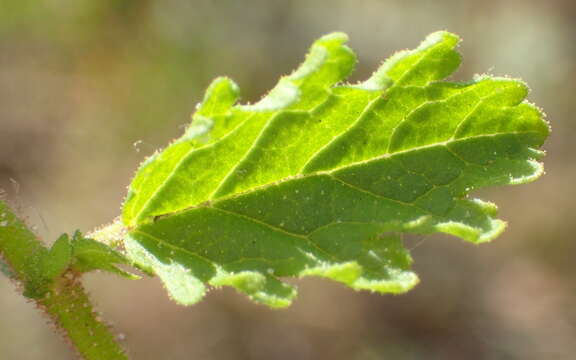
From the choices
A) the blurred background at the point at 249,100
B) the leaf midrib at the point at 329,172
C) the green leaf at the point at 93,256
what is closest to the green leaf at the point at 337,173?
the leaf midrib at the point at 329,172

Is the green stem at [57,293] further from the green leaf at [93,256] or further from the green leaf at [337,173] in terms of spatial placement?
the green leaf at [337,173]

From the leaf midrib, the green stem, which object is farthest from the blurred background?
the green stem

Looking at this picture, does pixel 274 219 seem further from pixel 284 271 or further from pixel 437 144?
pixel 437 144

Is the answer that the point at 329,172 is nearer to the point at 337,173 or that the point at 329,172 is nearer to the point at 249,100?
the point at 337,173

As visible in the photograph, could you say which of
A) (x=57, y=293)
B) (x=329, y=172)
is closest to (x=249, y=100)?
(x=329, y=172)

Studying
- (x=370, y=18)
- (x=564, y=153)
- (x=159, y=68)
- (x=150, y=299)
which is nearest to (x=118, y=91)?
(x=159, y=68)

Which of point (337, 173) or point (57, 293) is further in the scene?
point (337, 173)

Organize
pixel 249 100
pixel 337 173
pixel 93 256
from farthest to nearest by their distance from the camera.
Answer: pixel 249 100
pixel 337 173
pixel 93 256

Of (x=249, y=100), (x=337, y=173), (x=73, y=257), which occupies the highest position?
(x=249, y=100)
